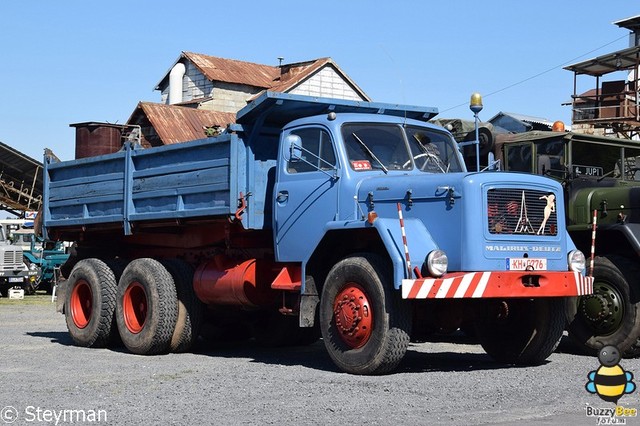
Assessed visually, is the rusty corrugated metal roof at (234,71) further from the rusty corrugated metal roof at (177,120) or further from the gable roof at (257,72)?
the rusty corrugated metal roof at (177,120)

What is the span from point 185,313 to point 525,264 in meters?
4.57

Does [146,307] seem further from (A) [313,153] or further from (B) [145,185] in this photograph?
(A) [313,153]

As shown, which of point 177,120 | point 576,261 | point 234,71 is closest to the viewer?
point 576,261

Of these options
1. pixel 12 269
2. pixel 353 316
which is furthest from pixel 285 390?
pixel 12 269

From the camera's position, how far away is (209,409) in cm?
771

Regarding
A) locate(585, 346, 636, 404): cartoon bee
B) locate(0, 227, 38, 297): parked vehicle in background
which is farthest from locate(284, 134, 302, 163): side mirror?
locate(0, 227, 38, 297): parked vehicle in background

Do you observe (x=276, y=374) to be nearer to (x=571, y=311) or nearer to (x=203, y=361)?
(x=203, y=361)

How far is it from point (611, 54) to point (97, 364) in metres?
24.1

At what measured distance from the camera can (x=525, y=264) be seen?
32.1 ft

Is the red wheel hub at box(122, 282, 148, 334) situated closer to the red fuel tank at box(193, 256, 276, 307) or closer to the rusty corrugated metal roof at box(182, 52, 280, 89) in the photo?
the red fuel tank at box(193, 256, 276, 307)

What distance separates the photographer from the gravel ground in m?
7.35

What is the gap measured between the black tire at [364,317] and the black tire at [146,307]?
115 inches

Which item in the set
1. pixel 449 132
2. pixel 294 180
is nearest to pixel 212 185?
pixel 294 180

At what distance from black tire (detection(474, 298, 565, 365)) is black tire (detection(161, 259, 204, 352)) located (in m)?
3.57
